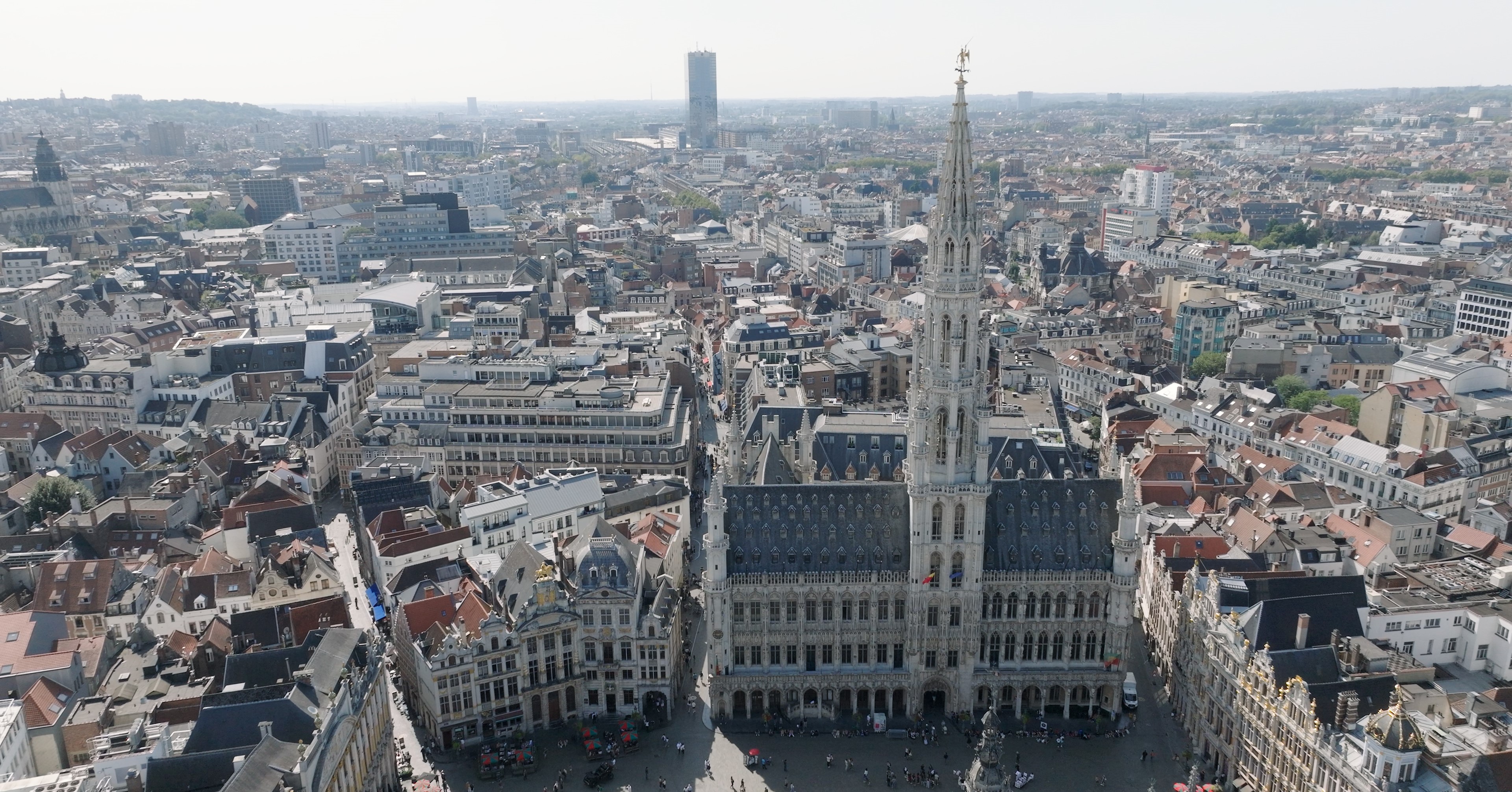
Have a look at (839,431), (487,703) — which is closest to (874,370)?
(839,431)

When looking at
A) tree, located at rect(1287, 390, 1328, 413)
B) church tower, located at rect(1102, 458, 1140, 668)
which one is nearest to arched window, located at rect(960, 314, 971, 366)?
church tower, located at rect(1102, 458, 1140, 668)

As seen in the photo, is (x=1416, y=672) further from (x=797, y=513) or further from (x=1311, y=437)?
(x=1311, y=437)

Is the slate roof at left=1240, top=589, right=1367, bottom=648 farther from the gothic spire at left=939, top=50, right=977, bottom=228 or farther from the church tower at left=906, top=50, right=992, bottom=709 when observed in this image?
the gothic spire at left=939, top=50, right=977, bottom=228

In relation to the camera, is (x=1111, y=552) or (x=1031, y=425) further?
(x=1031, y=425)

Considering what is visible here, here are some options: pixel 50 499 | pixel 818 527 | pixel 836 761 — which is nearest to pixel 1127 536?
pixel 818 527

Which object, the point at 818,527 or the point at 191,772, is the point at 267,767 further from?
the point at 818,527

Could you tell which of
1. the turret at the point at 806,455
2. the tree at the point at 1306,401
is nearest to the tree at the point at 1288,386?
the tree at the point at 1306,401

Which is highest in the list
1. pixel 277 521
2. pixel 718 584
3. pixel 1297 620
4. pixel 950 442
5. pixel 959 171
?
pixel 959 171

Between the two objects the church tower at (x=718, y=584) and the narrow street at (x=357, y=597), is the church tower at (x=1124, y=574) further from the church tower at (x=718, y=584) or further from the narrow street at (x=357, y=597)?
the narrow street at (x=357, y=597)
